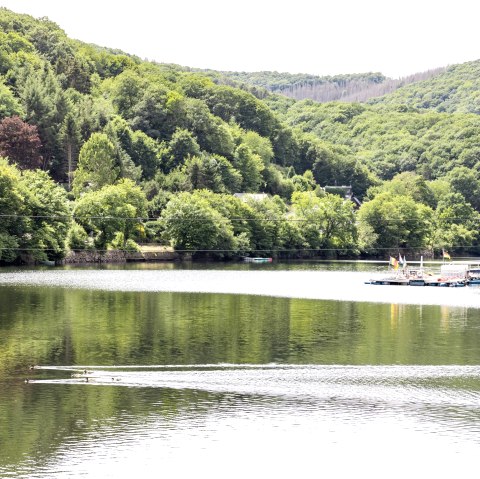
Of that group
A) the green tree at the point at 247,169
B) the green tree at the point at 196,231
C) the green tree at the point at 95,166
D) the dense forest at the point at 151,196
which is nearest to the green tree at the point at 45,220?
the dense forest at the point at 151,196

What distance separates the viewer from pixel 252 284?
89688 mm

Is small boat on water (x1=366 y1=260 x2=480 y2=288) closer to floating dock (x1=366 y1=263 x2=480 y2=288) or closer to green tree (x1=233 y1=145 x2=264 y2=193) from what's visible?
floating dock (x1=366 y1=263 x2=480 y2=288)

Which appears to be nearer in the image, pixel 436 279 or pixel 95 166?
pixel 436 279

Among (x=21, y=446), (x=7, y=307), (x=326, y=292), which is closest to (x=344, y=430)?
(x=21, y=446)

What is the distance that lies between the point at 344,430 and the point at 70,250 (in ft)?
282

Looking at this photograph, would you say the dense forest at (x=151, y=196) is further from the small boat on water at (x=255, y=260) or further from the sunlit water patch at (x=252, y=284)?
the sunlit water patch at (x=252, y=284)

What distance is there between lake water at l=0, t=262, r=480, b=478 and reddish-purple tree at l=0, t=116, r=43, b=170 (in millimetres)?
67428

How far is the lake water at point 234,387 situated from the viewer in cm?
3017

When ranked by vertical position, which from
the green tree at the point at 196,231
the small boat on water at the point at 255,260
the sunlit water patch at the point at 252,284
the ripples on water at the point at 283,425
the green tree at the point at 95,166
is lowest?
the ripples on water at the point at 283,425

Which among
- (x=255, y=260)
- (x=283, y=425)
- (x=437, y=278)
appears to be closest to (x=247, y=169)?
(x=255, y=260)

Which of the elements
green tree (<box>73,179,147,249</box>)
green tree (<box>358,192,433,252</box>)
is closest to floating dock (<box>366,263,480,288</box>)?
green tree (<box>73,179,147,249</box>)

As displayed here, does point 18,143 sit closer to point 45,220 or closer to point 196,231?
point 196,231

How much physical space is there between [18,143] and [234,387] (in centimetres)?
10522

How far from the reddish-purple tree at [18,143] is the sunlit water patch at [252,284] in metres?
43.4
